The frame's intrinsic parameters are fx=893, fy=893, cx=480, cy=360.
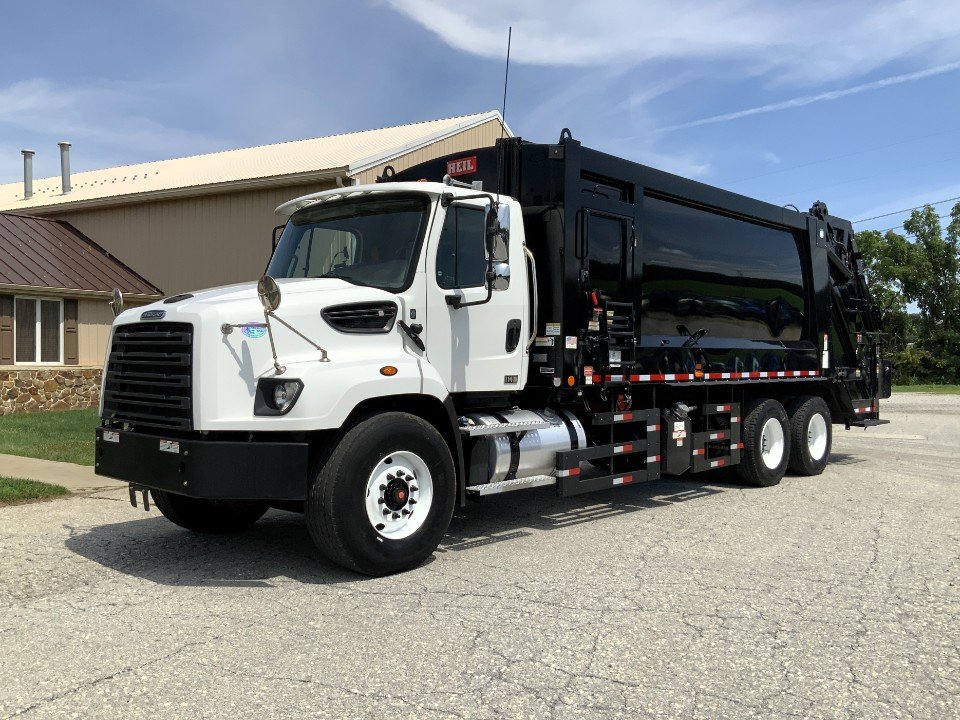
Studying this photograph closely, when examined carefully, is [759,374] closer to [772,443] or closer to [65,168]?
[772,443]

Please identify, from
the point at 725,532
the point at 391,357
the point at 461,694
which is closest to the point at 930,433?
the point at 725,532

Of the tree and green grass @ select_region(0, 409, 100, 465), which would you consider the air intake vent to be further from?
the tree

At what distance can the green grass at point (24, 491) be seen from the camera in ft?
28.9

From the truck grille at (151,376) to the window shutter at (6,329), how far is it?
14355 millimetres

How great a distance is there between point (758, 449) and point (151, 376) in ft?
22.4

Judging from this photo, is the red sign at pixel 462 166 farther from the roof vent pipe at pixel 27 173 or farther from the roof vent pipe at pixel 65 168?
the roof vent pipe at pixel 27 173

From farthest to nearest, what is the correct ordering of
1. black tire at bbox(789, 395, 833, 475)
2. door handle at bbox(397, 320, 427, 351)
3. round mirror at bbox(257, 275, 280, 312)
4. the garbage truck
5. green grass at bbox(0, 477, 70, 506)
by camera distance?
1. black tire at bbox(789, 395, 833, 475)
2. green grass at bbox(0, 477, 70, 506)
3. door handle at bbox(397, 320, 427, 351)
4. the garbage truck
5. round mirror at bbox(257, 275, 280, 312)

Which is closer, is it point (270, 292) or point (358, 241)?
point (270, 292)

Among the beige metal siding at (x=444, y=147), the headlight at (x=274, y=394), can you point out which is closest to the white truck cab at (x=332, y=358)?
the headlight at (x=274, y=394)

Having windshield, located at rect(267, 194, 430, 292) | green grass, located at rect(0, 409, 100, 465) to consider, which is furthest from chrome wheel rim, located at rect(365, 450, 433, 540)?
green grass, located at rect(0, 409, 100, 465)

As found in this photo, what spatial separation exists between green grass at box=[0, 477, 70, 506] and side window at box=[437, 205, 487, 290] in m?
5.10

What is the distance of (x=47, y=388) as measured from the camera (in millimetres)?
19656

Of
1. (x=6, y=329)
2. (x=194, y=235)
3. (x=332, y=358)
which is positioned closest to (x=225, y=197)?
(x=194, y=235)

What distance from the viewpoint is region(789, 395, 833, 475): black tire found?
432 inches
